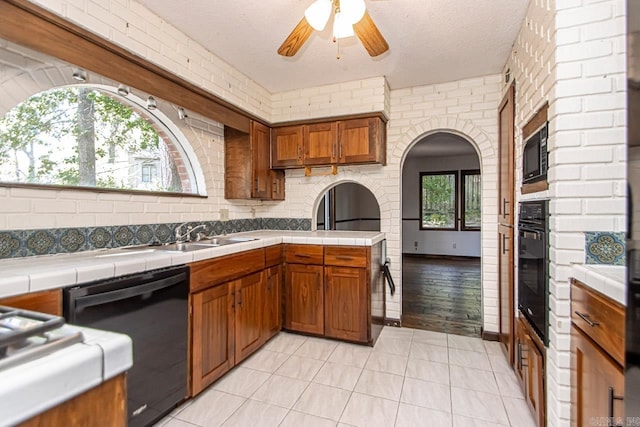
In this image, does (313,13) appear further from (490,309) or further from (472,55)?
(490,309)

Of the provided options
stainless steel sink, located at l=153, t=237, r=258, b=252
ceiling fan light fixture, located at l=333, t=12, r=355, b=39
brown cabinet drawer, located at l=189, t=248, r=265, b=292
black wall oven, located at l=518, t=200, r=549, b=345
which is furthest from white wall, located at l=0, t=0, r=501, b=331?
ceiling fan light fixture, located at l=333, t=12, r=355, b=39

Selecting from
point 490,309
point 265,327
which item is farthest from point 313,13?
point 490,309

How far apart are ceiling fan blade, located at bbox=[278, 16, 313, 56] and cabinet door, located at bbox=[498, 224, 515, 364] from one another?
1.95m

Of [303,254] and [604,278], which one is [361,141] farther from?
[604,278]

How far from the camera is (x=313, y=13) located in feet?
5.39

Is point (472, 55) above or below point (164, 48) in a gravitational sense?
above

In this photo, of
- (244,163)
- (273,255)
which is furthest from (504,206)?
(244,163)

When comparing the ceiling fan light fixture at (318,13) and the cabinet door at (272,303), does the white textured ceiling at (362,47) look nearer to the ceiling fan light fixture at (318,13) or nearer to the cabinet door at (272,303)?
the ceiling fan light fixture at (318,13)

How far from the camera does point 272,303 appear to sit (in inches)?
114

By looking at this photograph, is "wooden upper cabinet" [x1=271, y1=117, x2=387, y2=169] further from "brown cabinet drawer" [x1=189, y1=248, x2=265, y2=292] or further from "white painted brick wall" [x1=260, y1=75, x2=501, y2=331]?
"brown cabinet drawer" [x1=189, y1=248, x2=265, y2=292]

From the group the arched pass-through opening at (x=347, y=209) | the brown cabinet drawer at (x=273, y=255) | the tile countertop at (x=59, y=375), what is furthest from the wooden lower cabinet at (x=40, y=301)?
the arched pass-through opening at (x=347, y=209)

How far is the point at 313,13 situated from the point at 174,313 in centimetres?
180

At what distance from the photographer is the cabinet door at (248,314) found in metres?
2.41

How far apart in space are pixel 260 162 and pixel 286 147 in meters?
0.34
